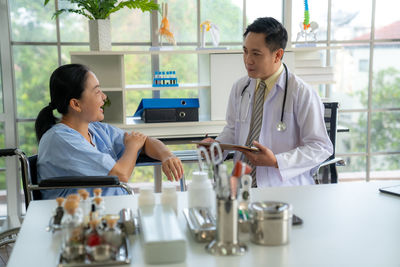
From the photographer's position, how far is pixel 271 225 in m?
1.19

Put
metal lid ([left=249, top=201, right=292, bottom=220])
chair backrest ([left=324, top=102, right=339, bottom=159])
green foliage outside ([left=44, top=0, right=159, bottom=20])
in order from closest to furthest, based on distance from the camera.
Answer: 1. metal lid ([left=249, top=201, right=292, bottom=220])
2. chair backrest ([left=324, top=102, right=339, bottom=159])
3. green foliage outside ([left=44, top=0, right=159, bottom=20])

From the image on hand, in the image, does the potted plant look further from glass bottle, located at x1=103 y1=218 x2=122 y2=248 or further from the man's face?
glass bottle, located at x1=103 y1=218 x2=122 y2=248

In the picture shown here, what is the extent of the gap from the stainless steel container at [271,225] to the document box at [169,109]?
6.64 feet

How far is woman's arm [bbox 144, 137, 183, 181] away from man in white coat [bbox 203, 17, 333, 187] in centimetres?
37

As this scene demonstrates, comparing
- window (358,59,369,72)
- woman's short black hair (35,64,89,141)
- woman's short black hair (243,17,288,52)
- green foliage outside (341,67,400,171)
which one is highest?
woman's short black hair (243,17,288,52)

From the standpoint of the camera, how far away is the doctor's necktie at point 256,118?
2273mm

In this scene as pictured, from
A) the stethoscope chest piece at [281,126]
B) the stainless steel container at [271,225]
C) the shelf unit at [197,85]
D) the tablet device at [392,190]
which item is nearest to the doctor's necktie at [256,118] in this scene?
the stethoscope chest piece at [281,126]

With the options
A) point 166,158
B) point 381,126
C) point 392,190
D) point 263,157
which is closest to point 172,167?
point 166,158

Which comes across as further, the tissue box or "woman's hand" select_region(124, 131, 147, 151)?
"woman's hand" select_region(124, 131, 147, 151)

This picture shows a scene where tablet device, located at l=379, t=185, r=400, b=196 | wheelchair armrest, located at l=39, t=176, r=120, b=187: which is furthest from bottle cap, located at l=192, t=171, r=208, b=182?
tablet device, located at l=379, t=185, r=400, b=196

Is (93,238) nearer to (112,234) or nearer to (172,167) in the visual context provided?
(112,234)

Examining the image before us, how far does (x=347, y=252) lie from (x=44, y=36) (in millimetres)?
2930

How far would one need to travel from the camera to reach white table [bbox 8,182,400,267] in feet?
3.67

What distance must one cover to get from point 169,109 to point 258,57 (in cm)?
110
